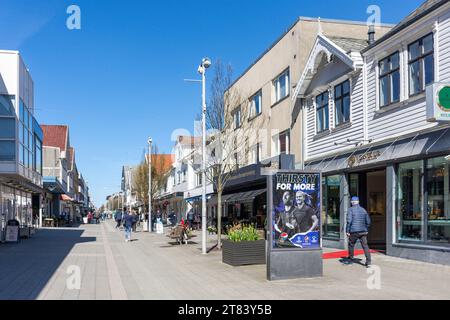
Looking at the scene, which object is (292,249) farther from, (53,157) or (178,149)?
(53,157)

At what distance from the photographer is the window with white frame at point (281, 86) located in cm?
2502

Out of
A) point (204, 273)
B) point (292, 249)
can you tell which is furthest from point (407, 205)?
point (204, 273)

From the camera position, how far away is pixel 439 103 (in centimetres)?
1257

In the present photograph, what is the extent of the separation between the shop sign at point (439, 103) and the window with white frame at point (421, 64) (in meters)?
1.73

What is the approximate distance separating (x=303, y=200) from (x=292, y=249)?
109 centimetres

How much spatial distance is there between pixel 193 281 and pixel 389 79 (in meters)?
9.16

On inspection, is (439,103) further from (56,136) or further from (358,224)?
(56,136)

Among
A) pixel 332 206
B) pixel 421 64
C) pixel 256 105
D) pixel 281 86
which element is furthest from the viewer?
pixel 256 105

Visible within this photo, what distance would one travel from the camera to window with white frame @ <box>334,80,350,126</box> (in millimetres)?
19281

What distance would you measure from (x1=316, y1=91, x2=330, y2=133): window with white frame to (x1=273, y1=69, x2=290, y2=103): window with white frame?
318 centimetres

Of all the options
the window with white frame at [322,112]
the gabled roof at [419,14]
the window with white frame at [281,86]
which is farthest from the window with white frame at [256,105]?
the gabled roof at [419,14]

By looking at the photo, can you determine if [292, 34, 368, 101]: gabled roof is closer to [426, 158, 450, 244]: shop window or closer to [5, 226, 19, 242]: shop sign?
[426, 158, 450, 244]: shop window

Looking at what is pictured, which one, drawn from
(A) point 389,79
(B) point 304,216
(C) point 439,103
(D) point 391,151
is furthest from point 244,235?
(A) point 389,79
